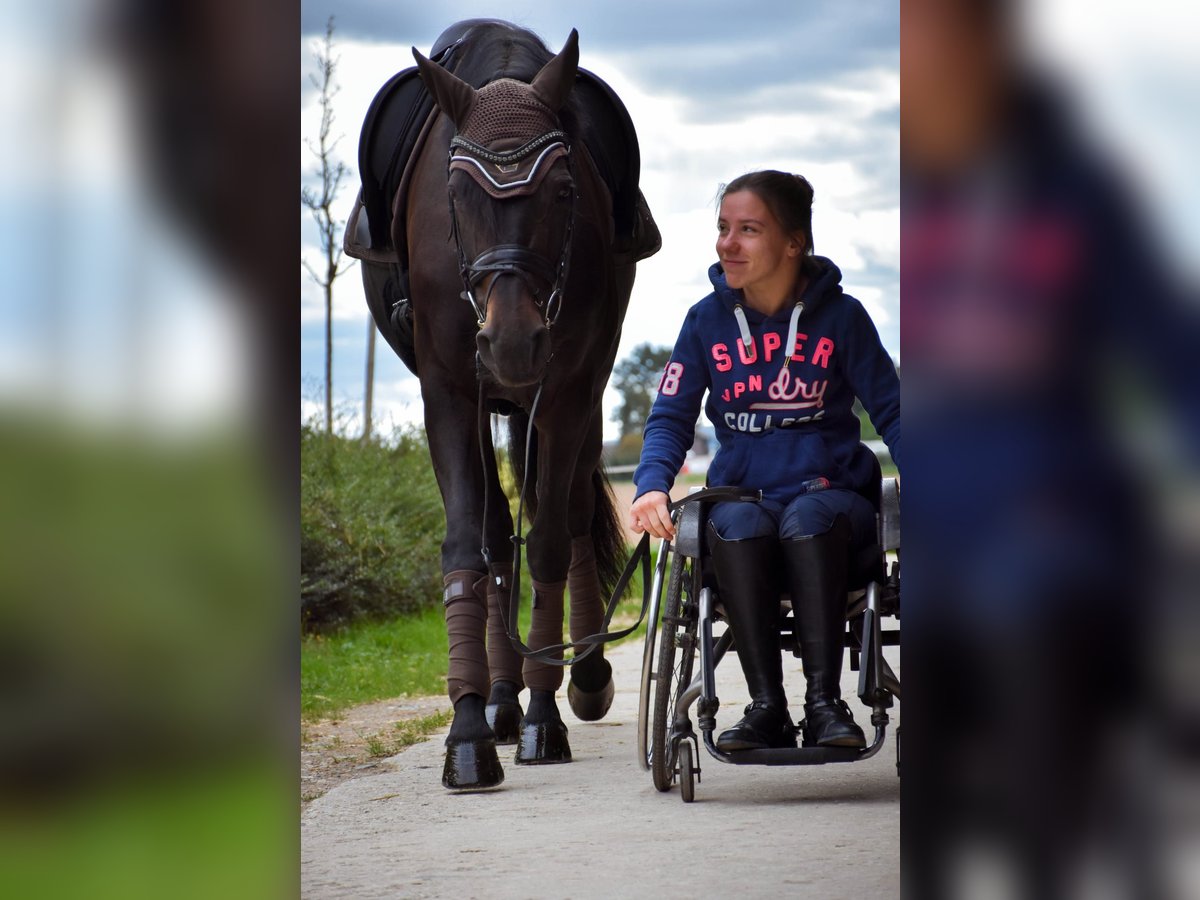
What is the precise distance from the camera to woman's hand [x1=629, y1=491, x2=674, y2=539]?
3.48 metres

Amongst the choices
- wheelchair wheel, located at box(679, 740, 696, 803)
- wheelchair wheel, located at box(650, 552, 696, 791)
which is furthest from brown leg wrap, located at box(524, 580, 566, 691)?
wheelchair wheel, located at box(679, 740, 696, 803)

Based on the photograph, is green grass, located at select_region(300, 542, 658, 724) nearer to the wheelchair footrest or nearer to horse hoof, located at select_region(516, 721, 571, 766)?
horse hoof, located at select_region(516, 721, 571, 766)

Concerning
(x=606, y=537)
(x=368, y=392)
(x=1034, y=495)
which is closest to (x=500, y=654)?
(x=606, y=537)

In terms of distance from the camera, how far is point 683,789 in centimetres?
364

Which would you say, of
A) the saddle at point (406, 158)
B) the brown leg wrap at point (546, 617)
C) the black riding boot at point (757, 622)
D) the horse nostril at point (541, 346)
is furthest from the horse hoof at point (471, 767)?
the saddle at point (406, 158)

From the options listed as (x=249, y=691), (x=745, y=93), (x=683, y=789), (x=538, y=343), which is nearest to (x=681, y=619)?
(x=683, y=789)

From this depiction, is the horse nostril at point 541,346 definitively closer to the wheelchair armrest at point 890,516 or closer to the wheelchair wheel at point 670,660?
the wheelchair wheel at point 670,660

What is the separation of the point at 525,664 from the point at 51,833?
3.17 meters

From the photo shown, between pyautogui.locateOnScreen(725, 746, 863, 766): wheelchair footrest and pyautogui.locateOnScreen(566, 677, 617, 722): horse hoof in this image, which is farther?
pyautogui.locateOnScreen(566, 677, 617, 722): horse hoof

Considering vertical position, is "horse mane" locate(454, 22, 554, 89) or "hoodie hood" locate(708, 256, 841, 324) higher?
"horse mane" locate(454, 22, 554, 89)

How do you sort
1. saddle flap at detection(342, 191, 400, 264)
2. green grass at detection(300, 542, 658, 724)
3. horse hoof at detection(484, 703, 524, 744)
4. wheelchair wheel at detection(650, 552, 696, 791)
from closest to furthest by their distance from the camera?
wheelchair wheel at detection(650, 552, 696, 791)
saddle flap at detection(342, 191, 400, 264)
horse hoof at detection(484, 703, 524, 744)
green grass at detection(300, 542, 658, 724)

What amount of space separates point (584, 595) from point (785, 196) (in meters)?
1.97

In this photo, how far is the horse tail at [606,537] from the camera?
5.47m

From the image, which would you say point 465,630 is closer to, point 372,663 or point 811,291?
point 811,291
